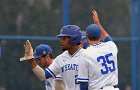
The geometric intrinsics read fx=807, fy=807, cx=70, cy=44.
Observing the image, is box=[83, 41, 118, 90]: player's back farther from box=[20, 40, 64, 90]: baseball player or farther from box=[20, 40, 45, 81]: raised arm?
box=[20, 40, 45, 81]: raised arm

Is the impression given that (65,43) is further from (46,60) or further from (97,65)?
(46,60)

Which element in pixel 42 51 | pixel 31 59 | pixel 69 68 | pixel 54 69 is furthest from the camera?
pixel 42 51

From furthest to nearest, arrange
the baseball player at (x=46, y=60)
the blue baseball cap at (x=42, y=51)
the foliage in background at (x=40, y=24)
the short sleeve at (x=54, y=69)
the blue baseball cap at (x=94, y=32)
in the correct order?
the foliage in background at (x=40, y=24) → the blue baseball cap at (x=42, y=51) → the baseball player at (x=46, y=60) → the short sleeve at (x=54, y=69) → the blue baseball cap at (x=94, y=32)

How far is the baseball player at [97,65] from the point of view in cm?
991

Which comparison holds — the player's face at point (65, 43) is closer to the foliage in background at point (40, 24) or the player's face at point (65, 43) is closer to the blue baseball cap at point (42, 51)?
the blue baseball cap at point (42, 51)

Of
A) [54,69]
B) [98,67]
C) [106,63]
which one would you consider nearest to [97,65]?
[98,67]

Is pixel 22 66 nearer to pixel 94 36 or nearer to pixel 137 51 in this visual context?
pixel 137 51

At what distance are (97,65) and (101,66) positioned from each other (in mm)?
65

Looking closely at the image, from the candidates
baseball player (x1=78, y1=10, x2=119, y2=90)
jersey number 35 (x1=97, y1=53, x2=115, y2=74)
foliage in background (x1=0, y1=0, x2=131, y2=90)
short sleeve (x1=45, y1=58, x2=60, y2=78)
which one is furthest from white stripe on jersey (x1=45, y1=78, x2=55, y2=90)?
foliage in background (x1=0, y1=0, x2=131, y2=90)

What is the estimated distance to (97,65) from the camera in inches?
391

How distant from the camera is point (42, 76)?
37.1 feet

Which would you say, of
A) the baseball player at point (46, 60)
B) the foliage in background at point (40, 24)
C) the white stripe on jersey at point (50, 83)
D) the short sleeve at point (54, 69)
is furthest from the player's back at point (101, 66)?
the foliage in background at point (40, 24)

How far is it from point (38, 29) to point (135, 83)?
244 cm

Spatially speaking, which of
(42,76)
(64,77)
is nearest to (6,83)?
(42,76)
